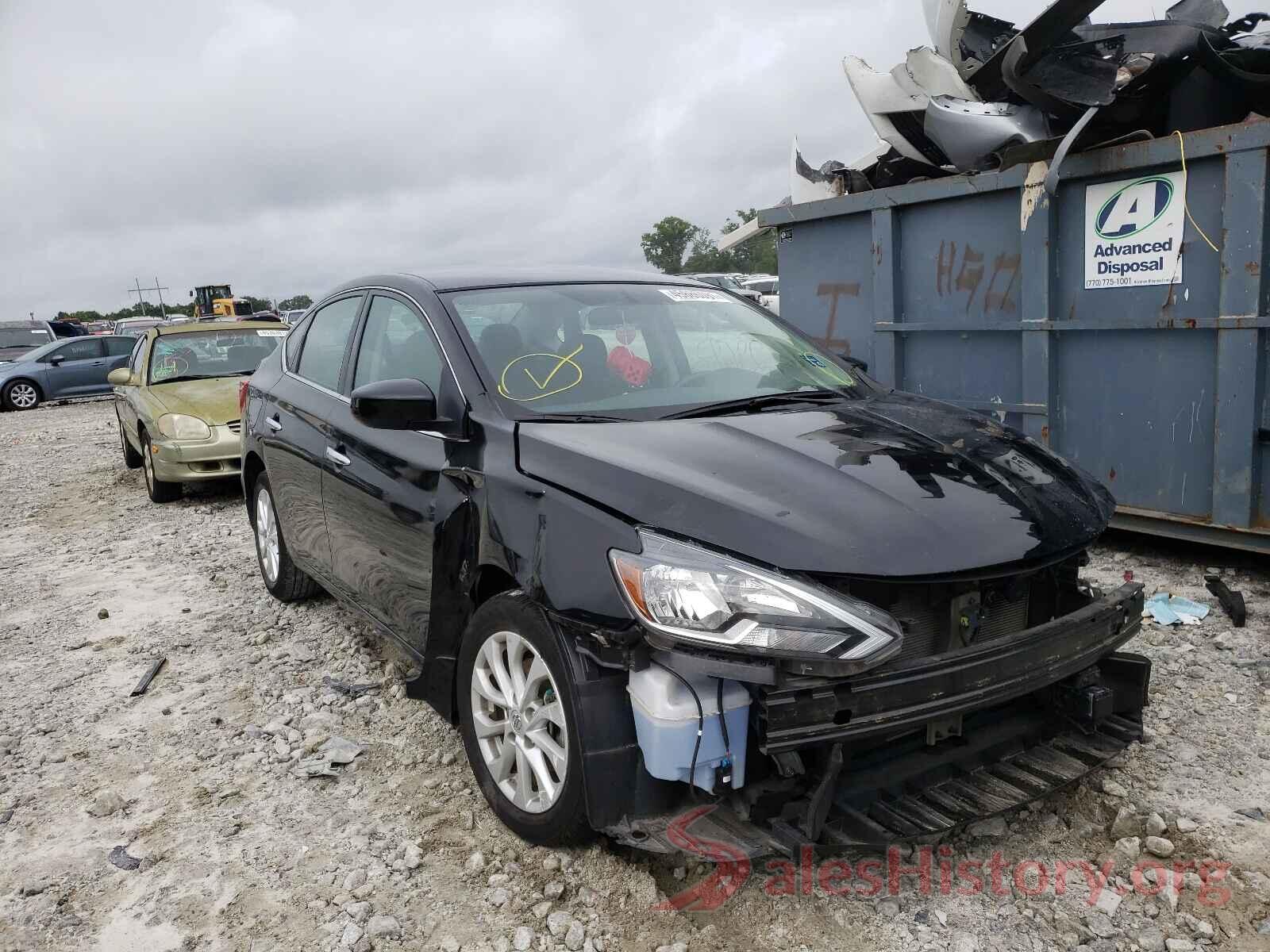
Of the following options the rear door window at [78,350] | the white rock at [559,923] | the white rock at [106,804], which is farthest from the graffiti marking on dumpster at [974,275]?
the rear door window at [78,350]

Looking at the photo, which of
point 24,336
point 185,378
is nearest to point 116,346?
point 24,336

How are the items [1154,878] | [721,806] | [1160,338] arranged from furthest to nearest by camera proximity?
[1160,338] → [1154,878] → [721,806]

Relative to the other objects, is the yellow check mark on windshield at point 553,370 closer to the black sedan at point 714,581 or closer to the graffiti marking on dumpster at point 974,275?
the black sedan at point 714,581

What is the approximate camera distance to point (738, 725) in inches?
88.4

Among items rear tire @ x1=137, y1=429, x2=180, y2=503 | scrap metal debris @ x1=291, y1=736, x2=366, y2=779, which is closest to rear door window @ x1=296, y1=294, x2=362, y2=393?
scrap metal debris @ x1=291, y1=736, x2=366, y2=779

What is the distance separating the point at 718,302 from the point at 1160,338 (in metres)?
2.42

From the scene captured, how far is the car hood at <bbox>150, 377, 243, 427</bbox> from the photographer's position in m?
8.38

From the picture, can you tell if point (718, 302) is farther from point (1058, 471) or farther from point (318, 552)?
point (318, 552)

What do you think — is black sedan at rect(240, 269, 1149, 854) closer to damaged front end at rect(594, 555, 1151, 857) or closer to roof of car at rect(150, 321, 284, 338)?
damaged front end at rect(594, 555, 1151, 857)

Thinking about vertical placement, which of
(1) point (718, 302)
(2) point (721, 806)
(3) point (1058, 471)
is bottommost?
(2) point (721, 806)

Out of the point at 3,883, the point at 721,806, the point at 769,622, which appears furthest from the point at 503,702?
the point at 3,883

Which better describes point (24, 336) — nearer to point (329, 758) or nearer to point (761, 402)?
point (329, 758)

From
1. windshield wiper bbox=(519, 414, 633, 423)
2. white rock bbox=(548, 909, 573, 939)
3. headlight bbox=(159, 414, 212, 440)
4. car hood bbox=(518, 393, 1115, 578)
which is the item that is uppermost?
windshield wiper bbox=(519, 414, 633, 423)

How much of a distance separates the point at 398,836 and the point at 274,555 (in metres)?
2.59
